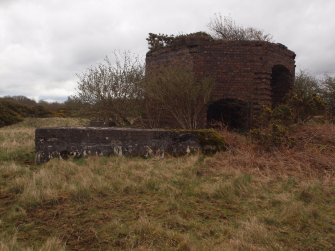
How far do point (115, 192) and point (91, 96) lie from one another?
8824 mm

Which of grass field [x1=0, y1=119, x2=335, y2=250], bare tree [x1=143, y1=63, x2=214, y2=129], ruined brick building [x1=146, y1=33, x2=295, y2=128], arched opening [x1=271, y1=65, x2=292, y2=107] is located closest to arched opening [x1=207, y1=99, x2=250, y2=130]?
ruined brick building [x1=146, y1=33, x2=295, y2=128]

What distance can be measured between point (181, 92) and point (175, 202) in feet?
23.4

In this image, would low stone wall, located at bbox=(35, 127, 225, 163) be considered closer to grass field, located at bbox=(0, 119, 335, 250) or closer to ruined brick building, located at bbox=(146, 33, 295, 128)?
grass field, located at bbox=(0, 119, 335, 250)

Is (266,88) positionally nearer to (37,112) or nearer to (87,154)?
(87,154)

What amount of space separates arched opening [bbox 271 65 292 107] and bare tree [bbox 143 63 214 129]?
4052mm

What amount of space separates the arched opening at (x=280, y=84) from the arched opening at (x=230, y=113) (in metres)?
1.96

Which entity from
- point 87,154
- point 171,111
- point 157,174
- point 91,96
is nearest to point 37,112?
point 91,96

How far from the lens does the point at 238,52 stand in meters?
13.3

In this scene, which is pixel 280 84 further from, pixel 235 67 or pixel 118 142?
pixel 118 142

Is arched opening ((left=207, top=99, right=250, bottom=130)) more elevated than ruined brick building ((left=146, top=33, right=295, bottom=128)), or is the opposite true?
ruined brick building ((left=146, top=33, right=295, bottom=128))

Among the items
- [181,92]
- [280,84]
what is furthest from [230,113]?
[181,92]

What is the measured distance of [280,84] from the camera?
1591 cm

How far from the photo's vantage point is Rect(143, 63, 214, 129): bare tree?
12.5 meters

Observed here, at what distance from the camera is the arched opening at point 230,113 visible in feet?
44.8
